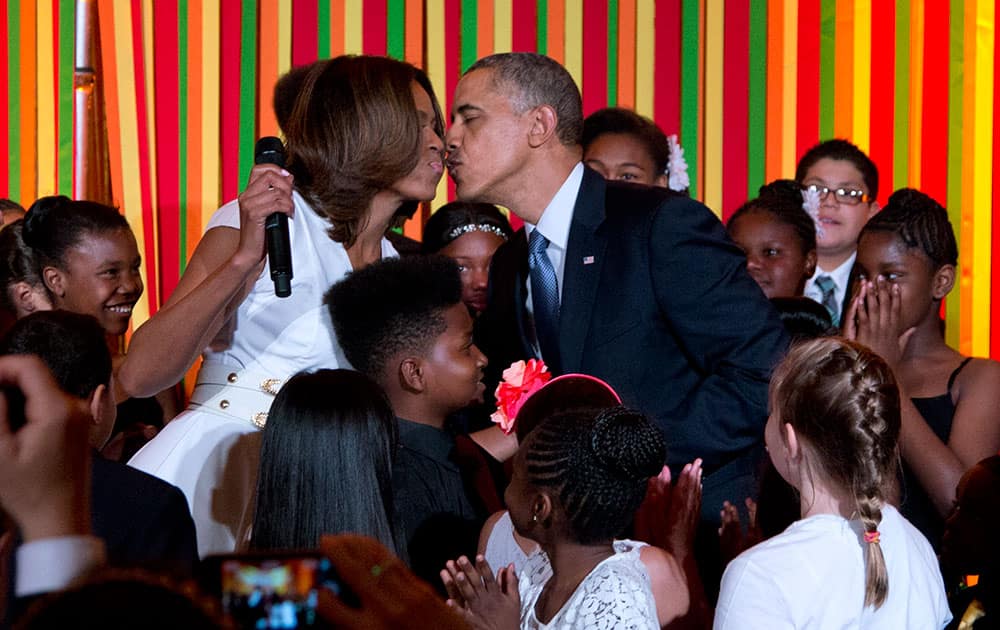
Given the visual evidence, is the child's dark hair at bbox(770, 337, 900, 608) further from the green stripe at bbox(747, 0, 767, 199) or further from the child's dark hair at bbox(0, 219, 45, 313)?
the green stripe at bbox(747, 0, 767, 199)

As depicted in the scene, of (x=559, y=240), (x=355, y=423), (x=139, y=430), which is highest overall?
(x=559, y=240)

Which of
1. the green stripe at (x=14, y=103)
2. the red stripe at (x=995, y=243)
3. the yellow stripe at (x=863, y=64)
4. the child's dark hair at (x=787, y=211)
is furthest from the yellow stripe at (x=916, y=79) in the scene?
the green stripe at (x=14, y=103)

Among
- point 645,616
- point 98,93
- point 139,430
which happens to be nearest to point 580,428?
point 645,616

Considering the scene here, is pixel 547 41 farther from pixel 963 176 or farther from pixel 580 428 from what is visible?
pixel 580 428

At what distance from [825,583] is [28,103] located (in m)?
3.87

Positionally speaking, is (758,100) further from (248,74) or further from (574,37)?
(248,74)

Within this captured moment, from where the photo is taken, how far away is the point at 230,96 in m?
4.90

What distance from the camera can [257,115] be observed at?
4.90 m

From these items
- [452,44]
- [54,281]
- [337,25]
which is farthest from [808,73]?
[54,281]

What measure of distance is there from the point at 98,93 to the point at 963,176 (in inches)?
127

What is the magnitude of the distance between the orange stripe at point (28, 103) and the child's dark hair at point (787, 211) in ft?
8.59

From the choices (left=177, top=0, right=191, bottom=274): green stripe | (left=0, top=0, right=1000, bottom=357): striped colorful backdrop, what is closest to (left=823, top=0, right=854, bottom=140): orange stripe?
(left=0, top=0, right=1000, bottom=357): striped colorful backdrop

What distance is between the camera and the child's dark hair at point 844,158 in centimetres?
458

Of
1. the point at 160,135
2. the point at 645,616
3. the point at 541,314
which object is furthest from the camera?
the point at 160,135
